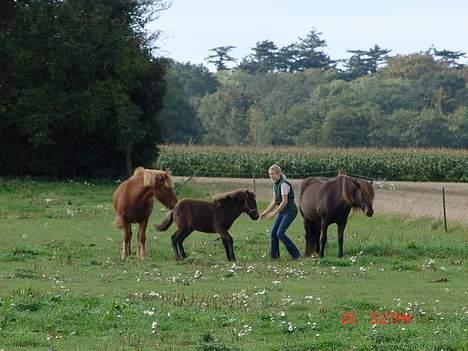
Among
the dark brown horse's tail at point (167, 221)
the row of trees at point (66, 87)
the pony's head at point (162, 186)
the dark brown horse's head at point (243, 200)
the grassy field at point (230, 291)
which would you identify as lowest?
the grassy field at point (230, 291)

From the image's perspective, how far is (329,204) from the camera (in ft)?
65.8

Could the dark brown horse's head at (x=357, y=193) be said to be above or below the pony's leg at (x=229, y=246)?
above

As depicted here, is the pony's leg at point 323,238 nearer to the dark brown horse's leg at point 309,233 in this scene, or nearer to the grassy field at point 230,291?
the dark brown horse's leg at point 309,233

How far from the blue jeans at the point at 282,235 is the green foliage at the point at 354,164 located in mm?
41008

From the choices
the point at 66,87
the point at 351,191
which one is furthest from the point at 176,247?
the point at 66,87

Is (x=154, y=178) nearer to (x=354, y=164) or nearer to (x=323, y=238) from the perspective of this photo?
(x=323, y=238)

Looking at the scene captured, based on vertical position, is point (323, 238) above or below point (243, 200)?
below

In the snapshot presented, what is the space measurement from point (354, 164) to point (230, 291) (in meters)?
47.6

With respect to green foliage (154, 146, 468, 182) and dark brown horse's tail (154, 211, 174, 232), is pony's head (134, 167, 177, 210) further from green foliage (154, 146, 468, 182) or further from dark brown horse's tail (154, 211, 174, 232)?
green foliage (154, 146, 468, 182)

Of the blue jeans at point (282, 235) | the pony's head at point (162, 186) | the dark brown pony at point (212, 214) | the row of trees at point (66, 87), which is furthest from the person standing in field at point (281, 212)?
the row of trees at point (66, 87)

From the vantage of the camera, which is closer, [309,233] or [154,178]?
[154,178]

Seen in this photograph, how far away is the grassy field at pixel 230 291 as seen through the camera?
419 inches

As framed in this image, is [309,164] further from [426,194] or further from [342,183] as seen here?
[342,183]

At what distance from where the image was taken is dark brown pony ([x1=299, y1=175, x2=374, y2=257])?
64.7 feet
